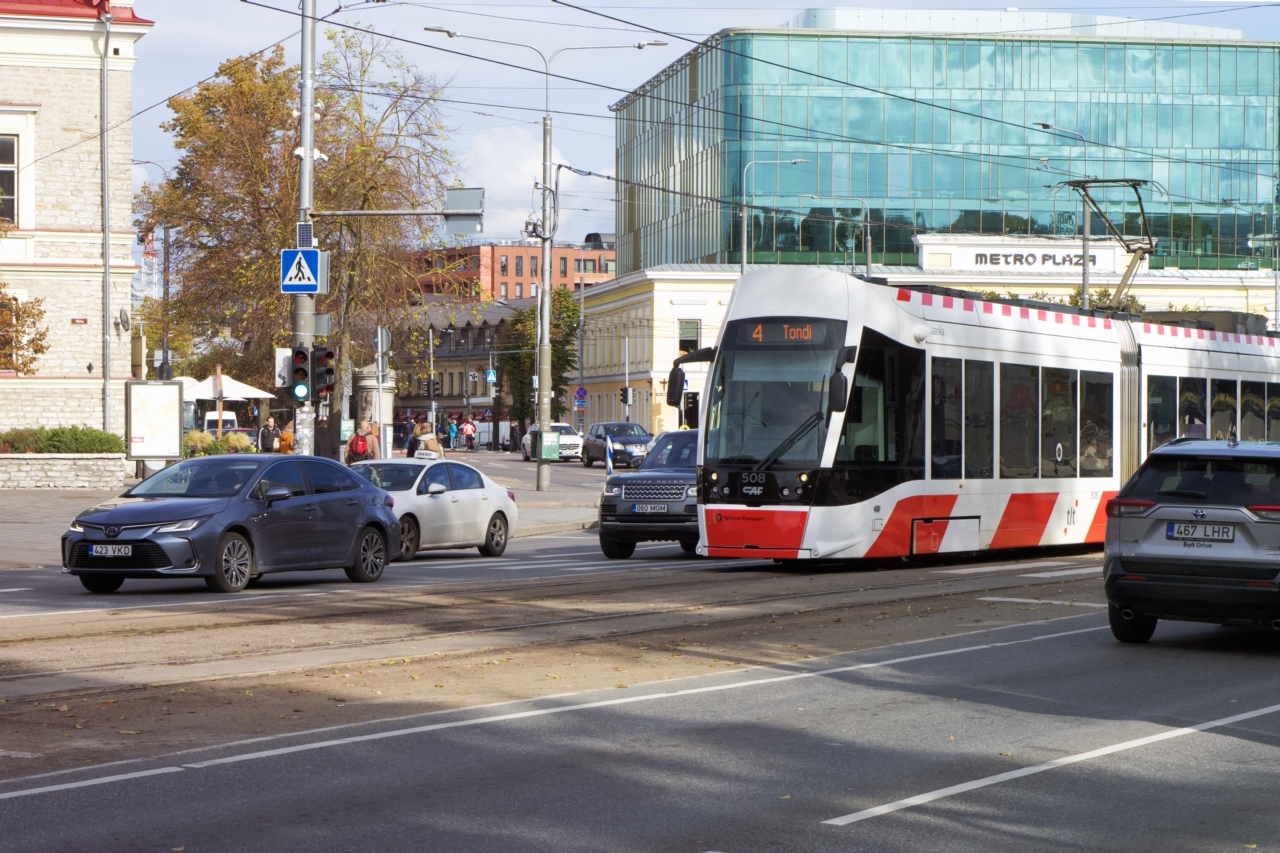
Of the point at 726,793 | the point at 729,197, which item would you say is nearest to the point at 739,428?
the point at 726,793

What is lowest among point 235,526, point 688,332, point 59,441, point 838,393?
point 235,526

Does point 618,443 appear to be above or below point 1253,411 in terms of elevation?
below

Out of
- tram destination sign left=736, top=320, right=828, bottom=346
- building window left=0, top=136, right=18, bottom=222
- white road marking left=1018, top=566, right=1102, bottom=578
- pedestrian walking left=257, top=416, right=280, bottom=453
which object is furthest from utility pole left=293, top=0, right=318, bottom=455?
building window left=0, top=136, right=18, bottom=222

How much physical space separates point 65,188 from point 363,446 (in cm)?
1584

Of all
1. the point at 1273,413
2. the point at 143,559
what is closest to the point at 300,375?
the point at 143,559

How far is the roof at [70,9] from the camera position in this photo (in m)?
42.8

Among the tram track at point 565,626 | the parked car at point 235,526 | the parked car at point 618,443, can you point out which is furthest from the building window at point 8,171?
the tram track at point 565,626

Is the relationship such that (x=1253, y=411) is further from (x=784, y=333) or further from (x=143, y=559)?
(x=143, y=559)

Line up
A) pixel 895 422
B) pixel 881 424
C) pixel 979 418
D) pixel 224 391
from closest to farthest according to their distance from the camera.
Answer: pixel 881 424, pixel 895 422, pixel 979 418, pixel 224 391

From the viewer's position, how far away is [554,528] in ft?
107

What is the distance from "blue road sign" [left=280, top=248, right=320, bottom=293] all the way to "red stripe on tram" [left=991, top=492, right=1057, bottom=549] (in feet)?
36.8

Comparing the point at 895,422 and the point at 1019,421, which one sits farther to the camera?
the point at 1019,421

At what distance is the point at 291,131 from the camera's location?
153ft

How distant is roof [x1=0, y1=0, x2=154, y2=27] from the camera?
4284 centimetres
